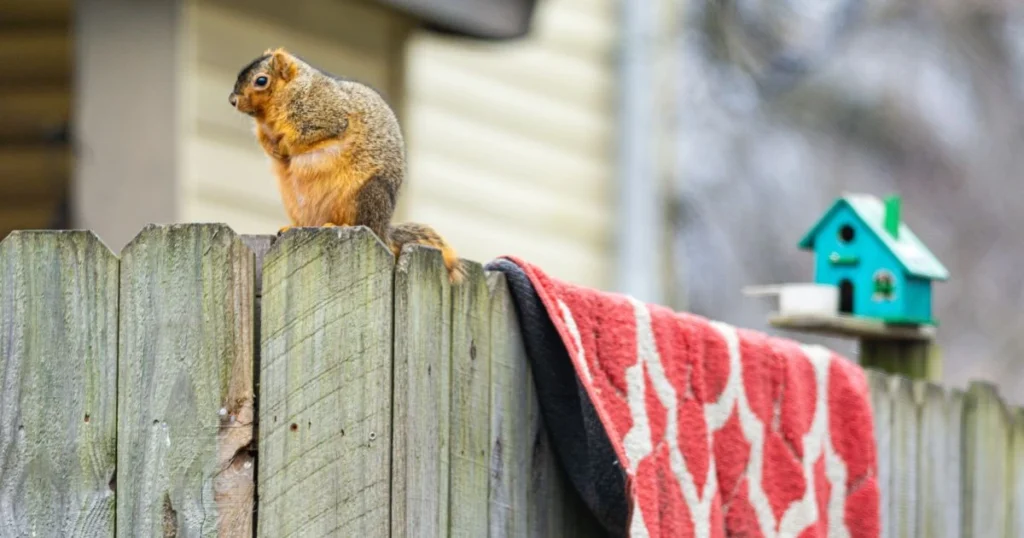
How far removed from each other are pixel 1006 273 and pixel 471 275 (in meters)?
10.3

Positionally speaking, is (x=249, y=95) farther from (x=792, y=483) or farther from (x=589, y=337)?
(x=792, y=483)

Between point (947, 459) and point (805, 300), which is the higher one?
point (805, 300)

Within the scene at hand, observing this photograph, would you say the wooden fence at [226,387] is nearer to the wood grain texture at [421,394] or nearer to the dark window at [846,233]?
the wood grain texture at [421,394]

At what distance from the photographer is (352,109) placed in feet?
7.27

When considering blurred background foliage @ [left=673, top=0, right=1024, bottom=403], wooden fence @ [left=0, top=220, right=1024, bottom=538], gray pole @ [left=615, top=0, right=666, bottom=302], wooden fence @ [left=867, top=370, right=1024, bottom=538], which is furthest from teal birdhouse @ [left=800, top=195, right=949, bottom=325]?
blurred background foliage @ [left=673, top=0, right=1024, bottom=403]

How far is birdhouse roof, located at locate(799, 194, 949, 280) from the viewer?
10.6ft

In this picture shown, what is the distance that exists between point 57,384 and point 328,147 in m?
0.57

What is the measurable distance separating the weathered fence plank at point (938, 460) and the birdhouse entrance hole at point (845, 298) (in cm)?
24

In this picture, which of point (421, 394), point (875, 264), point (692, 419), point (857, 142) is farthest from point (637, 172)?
point (857, 142)

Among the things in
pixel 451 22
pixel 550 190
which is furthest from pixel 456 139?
pixel 451 22

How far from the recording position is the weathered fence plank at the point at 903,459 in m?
3.09

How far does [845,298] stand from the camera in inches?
132

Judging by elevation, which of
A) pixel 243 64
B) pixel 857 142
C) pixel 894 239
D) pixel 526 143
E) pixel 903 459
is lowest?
pixel 903 459

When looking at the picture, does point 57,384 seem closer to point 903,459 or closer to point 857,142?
point 903,459
